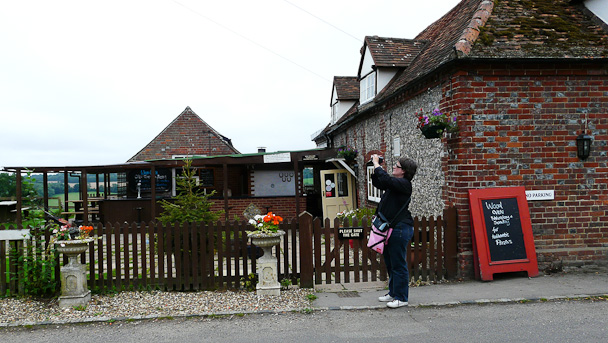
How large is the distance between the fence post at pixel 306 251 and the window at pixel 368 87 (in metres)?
6.24

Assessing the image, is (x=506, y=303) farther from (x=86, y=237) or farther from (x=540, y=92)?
(x=86, y=237)

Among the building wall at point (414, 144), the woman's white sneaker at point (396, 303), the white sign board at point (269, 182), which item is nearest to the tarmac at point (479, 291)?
the woman's white sneaker at point (396, 303)

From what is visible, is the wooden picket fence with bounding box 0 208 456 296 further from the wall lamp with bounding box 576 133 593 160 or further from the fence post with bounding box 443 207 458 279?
the wall lamp with bounding box 576 133 593 160

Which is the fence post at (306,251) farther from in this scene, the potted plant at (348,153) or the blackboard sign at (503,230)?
the potted plant at (348,153)

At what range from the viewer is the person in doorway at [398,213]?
4988 mm

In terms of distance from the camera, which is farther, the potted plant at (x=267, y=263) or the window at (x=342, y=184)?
the window at (x=342, y=184)

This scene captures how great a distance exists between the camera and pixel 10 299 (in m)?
5.83

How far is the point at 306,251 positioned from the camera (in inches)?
245

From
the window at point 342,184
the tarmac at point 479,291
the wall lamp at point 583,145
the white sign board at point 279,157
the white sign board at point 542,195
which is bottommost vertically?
the tarmac at point 479,291

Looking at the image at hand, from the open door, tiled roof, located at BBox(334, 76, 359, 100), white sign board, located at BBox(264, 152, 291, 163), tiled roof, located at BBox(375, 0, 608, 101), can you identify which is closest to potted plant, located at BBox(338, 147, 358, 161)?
the open door

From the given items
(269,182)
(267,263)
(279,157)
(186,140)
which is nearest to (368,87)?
(279,157)

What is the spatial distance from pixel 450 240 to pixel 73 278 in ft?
18.2

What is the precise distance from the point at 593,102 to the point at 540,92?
0.91 metres

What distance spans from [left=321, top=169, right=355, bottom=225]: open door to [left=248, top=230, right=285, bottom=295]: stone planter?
28.8 ft
